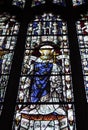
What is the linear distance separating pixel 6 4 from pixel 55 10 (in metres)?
1.06

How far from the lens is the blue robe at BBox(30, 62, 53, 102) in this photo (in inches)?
220

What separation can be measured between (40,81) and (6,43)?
1299 mm

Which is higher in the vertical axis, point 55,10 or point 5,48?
point 55,10

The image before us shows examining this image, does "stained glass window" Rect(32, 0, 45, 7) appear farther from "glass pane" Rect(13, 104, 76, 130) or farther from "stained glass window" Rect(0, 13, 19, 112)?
"glass pane" Rect(13, 104, 76, 130)

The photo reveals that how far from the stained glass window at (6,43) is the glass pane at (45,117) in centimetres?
44

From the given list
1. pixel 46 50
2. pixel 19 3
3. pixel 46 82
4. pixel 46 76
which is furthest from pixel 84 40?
pixel 19 3

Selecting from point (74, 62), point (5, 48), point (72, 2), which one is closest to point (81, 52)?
point (74, 62)

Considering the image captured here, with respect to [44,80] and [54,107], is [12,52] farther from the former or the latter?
[54,107]

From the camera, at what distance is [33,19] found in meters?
A: 7.54

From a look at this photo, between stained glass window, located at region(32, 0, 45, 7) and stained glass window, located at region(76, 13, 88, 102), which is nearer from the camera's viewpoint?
stained glass window, located at region(76, 13, 88, 102)

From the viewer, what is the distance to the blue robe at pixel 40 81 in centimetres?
558

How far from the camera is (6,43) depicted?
6.77m

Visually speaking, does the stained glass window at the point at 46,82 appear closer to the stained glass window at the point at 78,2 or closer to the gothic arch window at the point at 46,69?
the gothic arch window at the point at 46,69

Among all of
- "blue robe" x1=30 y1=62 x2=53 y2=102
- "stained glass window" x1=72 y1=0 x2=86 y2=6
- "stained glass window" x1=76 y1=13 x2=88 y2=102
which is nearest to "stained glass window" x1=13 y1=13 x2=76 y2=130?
"blue robe" x1=30 y1=62 x2=53 y2=102
